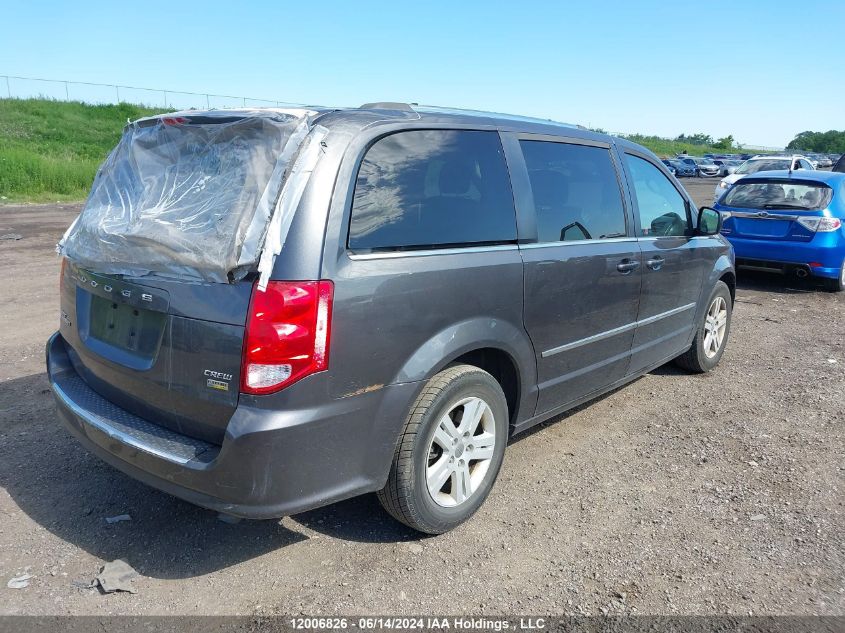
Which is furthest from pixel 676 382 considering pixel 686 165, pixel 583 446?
pixel 686 165

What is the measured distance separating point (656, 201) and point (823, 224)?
5145mm

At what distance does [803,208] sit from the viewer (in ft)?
28.7

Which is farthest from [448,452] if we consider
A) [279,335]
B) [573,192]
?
[573,192]

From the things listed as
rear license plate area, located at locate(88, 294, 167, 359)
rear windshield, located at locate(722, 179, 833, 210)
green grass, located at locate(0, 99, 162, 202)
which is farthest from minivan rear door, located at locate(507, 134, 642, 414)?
green grass, located at locate(0, 99, 162, 202)

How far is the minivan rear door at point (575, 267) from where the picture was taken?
355 centimetres

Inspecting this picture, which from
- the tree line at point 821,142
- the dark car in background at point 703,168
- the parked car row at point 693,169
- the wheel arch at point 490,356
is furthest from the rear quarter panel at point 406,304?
the tree line at point 821,142

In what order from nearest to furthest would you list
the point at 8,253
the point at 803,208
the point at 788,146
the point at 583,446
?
the point at 583,446 → the point at 803,208 → the point at 8,253 → the point at 788,146

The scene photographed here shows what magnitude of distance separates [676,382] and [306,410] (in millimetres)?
3875

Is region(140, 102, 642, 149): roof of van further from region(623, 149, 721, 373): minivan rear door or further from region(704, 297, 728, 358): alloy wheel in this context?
region(704, 297, 728, 358): alloy wheel

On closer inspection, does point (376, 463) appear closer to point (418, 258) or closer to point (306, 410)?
point (306, 410)

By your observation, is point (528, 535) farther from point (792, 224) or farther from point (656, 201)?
point (792, 224)

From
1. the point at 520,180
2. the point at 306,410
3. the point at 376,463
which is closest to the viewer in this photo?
the point at 306,410

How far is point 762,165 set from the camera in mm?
21109

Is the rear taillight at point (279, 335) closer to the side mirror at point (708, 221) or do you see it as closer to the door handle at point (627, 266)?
the door handle at point (627, 266)
